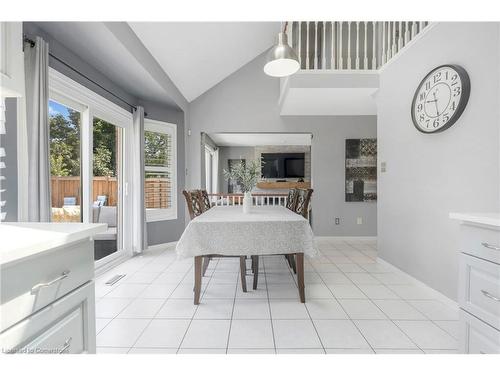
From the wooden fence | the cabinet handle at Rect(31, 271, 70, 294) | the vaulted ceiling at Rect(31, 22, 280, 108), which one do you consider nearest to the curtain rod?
the vaulted ceiling at Rect(31, 22, 280, 108)

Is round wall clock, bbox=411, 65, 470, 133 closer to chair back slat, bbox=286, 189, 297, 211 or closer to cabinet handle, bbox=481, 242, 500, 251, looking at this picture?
cabinet handle, bbox=481, 242, 500, 251

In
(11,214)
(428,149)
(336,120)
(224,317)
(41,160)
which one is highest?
(336,120)

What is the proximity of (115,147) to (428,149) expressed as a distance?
12.8 feet

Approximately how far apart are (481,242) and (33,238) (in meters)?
1.86

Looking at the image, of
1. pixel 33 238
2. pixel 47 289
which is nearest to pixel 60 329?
pixel 47 289

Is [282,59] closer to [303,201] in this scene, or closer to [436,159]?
[303,201]

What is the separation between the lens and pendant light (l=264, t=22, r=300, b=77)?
2141 millimetres

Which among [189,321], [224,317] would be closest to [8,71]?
[189,321]

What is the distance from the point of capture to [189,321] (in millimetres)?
A: 1936

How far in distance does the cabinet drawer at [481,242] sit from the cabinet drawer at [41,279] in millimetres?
1775

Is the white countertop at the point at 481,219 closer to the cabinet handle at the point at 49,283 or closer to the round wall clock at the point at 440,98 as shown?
the round wall clock at the point at 440,98

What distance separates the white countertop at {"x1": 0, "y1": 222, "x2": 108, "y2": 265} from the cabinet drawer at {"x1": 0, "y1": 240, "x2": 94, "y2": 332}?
0.14ft
